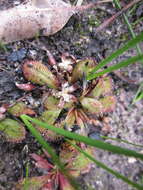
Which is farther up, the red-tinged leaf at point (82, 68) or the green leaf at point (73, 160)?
the red-tinged leaf at point (82, 68)

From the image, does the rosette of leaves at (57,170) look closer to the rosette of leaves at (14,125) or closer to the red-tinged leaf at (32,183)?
the red-tinged leaf at (32,183)

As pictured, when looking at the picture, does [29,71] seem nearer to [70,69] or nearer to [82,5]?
[70,69]

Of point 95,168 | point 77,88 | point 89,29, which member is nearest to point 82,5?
point 89,29

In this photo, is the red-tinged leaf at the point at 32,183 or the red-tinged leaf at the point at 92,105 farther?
the red-tinged leaf at the point at 92,105

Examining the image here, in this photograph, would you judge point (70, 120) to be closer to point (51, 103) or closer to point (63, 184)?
point (51, 103)

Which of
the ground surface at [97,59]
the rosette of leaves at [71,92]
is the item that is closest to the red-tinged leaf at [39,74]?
the rosette of leaves at [71,92]

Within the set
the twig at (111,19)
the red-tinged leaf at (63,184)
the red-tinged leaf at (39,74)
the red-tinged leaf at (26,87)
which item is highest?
the twig at (111,19)

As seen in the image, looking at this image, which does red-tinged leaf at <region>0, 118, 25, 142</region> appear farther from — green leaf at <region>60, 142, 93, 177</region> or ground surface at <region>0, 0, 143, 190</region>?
green leaf at <region>60, 142, 93, 177</region>
